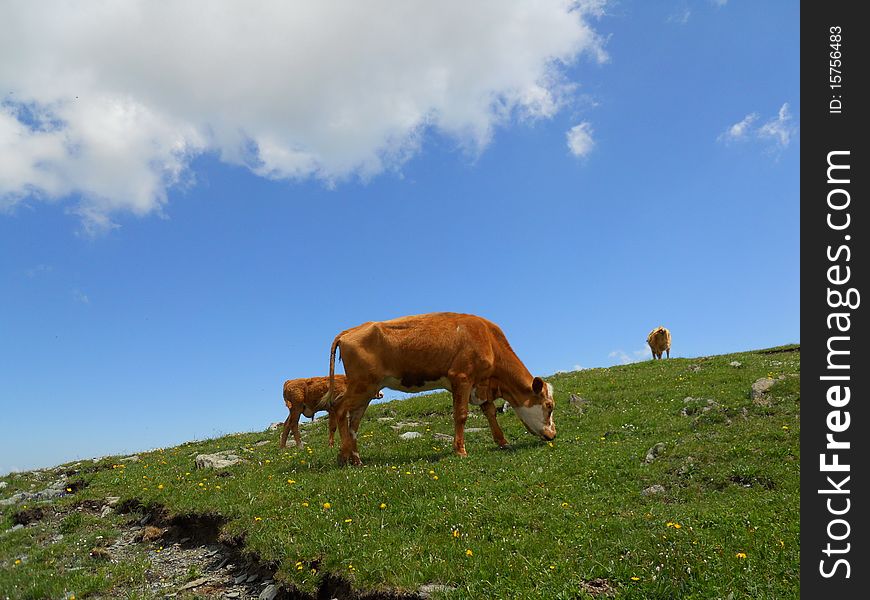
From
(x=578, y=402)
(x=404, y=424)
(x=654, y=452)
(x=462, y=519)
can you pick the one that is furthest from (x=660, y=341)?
(x=462, y=519)

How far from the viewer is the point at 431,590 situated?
827 centimetres

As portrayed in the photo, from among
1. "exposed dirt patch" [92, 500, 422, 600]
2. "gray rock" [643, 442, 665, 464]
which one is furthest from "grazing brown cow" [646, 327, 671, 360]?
"exposed dirt patch" [92, 500, 422, 600]

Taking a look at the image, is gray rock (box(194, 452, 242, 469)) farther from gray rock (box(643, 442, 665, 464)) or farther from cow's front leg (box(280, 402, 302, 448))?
gray rock (box(643, 442, 665, 464))

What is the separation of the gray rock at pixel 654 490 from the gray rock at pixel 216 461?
480 inches

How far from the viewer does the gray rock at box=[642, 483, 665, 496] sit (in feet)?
39.8

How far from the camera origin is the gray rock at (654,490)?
12125 mm

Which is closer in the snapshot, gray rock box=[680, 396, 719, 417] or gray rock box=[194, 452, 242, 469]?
gray rock box=[194, 452, 242, 469]

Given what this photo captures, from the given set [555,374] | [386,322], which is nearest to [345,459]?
[386,322]

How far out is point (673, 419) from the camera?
726 inches

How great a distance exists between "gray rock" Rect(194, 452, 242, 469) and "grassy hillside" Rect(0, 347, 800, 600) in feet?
1.41

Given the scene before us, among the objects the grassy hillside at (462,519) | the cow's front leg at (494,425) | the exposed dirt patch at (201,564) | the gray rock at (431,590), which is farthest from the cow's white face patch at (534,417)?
the gray rock at (431,590)

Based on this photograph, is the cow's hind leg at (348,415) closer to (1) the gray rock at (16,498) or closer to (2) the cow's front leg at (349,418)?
(2) the cow's front leg at (349,418)
